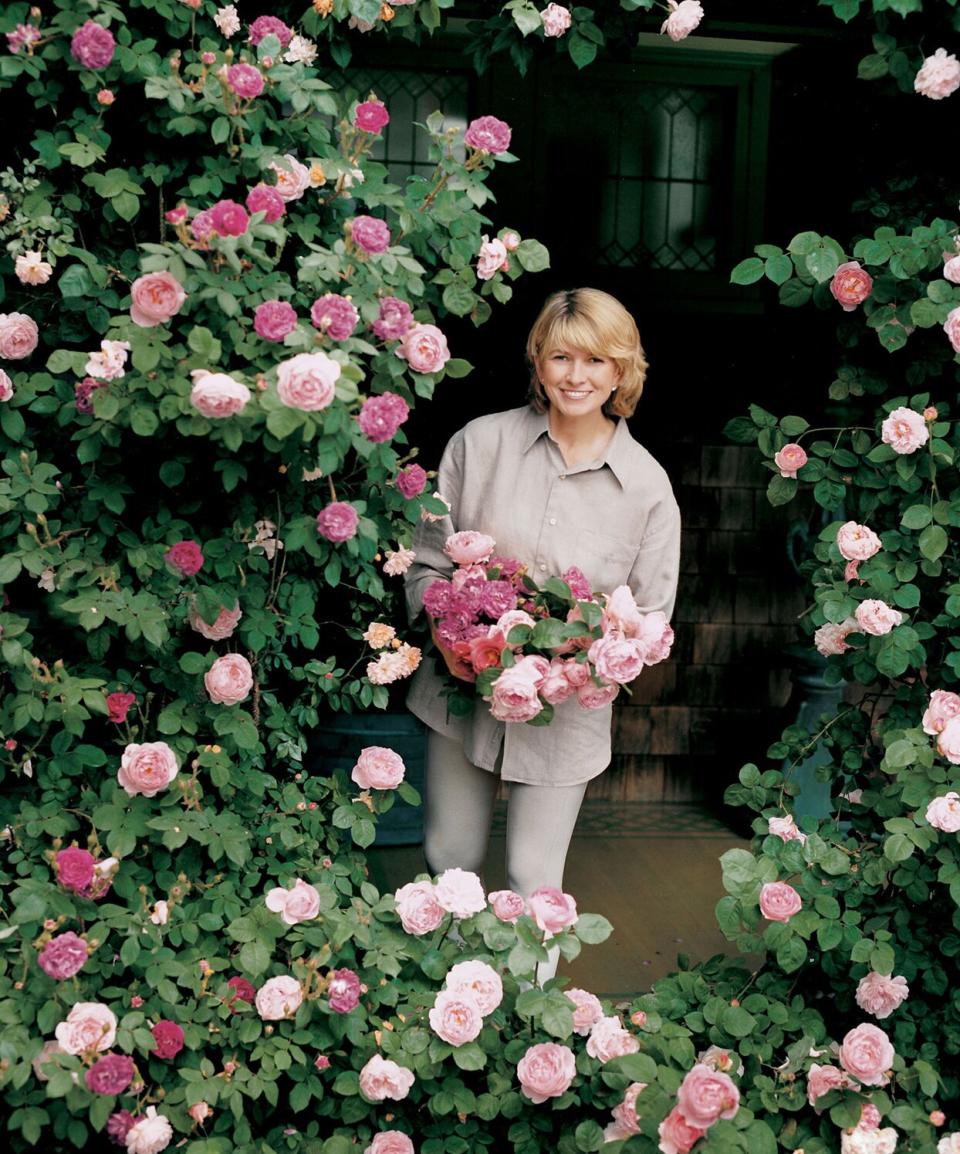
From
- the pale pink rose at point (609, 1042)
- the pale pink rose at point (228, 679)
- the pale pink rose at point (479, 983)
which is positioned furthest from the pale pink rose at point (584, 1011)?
the pale pink rose at point (228, 679)

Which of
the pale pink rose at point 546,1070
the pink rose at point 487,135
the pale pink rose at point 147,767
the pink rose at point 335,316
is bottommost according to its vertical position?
the pale pink rose at point 546,1070

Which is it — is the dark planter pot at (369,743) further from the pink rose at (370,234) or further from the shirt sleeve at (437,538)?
the pink rose at (370,234)

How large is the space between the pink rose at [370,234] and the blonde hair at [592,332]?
0.48 meters

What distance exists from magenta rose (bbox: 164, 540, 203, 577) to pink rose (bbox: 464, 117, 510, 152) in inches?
35.0

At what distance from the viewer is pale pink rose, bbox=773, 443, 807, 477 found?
2787mm

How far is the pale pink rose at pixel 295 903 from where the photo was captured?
2.42 m

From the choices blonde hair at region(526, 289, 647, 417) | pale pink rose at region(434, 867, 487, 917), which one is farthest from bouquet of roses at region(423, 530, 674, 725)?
blonde hair at region(526, 289, 647, 417)

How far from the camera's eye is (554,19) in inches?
100

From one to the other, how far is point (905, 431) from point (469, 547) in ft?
2.94

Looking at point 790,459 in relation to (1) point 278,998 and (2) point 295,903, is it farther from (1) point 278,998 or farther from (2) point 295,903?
(1) point 278,998

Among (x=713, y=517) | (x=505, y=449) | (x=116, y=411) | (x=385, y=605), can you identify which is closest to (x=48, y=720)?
(x=116, y=411)

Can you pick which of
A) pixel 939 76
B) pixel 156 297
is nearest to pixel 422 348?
pixel 156 297

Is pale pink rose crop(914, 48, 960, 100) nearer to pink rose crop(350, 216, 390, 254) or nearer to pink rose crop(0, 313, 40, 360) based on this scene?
pink rose crop(350, 216, 390, 254)

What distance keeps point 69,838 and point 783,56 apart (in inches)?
139
